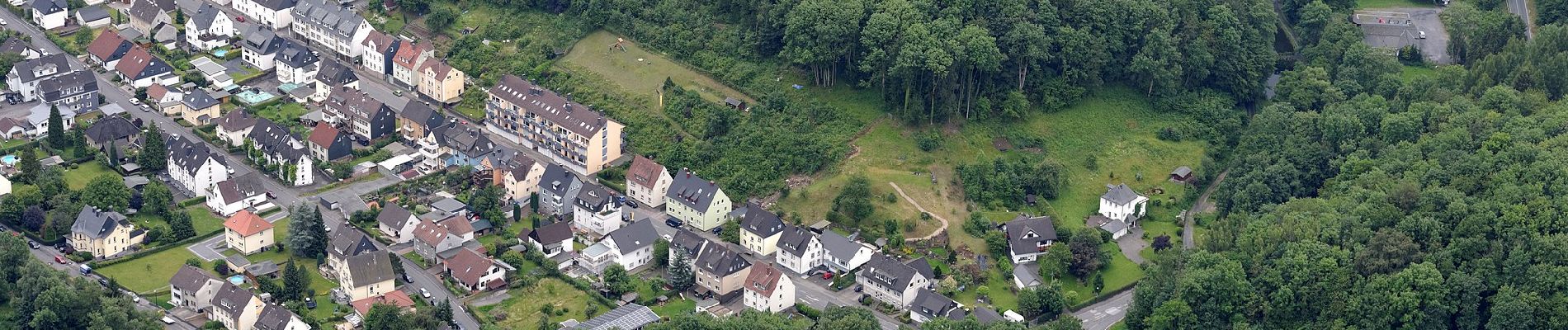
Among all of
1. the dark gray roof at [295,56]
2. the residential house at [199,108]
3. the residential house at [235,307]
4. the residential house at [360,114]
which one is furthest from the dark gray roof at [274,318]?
the dark gray roof at [295,56]

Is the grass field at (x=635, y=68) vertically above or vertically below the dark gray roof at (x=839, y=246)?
above

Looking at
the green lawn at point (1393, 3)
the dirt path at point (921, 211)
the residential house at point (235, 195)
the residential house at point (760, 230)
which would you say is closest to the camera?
the residential house at point (760, 230)

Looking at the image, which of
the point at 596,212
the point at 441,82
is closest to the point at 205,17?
the point at 441,82

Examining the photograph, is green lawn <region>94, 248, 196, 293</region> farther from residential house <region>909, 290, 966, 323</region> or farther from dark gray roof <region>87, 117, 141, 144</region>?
residential house <region>909, 290, 966, 323</region>

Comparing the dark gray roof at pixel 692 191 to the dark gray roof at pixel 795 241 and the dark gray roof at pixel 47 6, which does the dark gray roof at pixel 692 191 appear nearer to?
the dark gray roof at pixel 795 241

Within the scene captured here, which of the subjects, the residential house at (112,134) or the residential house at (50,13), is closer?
the residential house at (112,134)

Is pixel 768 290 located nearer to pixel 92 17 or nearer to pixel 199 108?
pixel 199 108

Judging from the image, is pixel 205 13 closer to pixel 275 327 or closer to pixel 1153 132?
pixel 275 327
